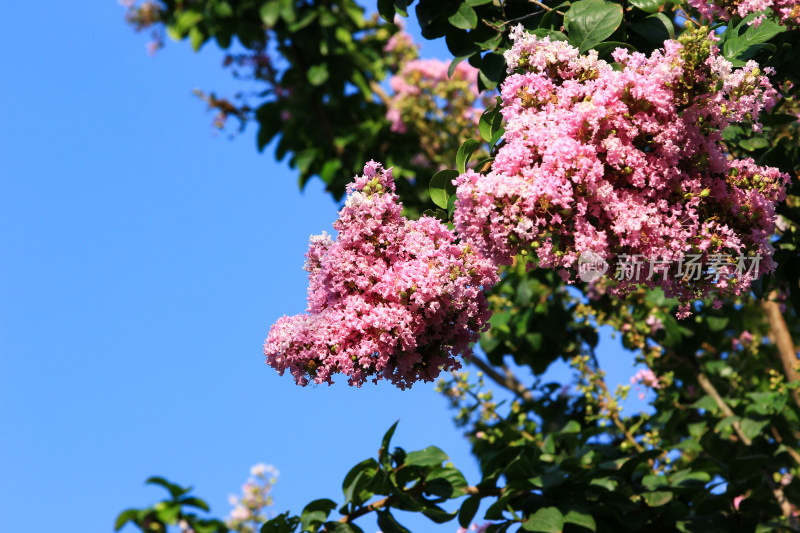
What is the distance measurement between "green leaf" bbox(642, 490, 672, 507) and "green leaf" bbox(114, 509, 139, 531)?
234cm

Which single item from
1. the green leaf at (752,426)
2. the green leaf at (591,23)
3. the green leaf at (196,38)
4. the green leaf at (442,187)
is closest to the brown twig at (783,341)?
the green leaf at (752,426)

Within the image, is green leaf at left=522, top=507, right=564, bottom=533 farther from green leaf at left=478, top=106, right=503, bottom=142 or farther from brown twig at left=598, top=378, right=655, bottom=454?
green leaf at left=478, top=106, right=503, bottom=142

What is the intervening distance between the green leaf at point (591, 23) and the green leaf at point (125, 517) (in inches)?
74.3

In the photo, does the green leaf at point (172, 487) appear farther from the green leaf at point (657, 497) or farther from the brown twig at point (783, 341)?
the brown twig at point (783, 341)

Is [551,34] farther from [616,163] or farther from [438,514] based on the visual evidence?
[438,514]

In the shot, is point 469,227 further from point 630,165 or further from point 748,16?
point 748,16

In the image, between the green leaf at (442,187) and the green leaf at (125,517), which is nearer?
the green leaf at (125,517)

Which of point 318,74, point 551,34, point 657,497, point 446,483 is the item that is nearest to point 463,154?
point 551,34

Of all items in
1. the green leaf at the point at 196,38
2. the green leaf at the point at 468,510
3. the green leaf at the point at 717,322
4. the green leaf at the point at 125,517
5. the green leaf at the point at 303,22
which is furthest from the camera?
the green leaf at the point at 196,38

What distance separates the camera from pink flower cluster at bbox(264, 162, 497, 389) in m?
2.34

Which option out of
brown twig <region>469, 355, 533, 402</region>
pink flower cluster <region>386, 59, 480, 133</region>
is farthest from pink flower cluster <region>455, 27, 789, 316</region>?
pink flower cluster <region>386, 59, 480, 133</region>

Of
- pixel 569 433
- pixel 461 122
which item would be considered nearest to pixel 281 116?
pixel 461 122

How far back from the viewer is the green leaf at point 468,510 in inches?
135
